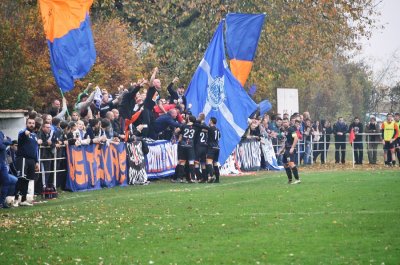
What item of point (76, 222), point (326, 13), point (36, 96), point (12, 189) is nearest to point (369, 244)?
point (76, 222)

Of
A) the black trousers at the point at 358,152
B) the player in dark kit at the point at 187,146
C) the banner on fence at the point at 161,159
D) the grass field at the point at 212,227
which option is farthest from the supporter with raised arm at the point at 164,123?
the black trousers at the point at 358,152

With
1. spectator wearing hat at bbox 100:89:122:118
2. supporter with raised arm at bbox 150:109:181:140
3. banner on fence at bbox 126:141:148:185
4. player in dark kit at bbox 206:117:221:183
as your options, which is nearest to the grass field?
banner on fence at bbox 126:141:148:185

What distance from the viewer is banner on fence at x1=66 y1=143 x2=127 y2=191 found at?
1097 inches

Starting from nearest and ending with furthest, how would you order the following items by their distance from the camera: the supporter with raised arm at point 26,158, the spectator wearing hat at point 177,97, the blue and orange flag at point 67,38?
1. the supporter with raised arm at point 26,158
2. the blue and orange flag at point 67,38
3. the spectator wearing hat at point 177,97

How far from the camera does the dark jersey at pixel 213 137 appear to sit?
1233 inches

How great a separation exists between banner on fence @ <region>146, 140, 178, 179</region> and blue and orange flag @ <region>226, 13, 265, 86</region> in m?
4.32

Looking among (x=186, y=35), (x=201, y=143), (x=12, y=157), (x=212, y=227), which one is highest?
(x=186, y=35)

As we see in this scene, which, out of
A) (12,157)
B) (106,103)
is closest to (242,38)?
(106,103)

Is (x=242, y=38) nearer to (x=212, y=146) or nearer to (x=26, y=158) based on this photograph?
(x=212, y=146)

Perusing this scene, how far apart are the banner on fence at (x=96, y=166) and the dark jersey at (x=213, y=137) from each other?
2.60m

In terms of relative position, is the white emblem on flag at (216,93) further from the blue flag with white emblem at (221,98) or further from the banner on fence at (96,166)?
the banner on fence at (96,166)

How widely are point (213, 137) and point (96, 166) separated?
4.06 m

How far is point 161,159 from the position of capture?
3303 cm

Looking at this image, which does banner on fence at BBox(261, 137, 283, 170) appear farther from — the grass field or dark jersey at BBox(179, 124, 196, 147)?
the grass field
